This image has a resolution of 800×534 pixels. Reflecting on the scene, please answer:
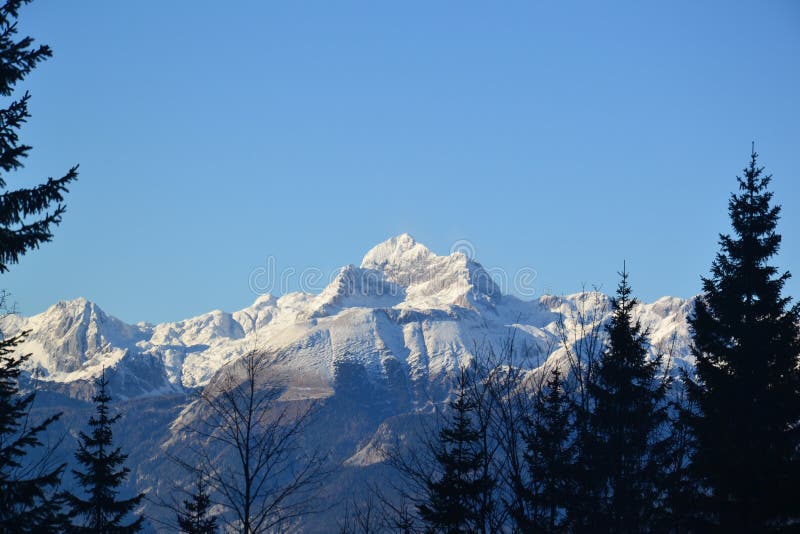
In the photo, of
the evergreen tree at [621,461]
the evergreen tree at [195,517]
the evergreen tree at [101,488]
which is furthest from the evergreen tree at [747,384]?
the evergreen tree at [101,488]

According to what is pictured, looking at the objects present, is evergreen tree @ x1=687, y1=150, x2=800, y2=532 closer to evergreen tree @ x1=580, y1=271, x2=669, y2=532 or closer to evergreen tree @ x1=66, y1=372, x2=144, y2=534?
evergreen tree @ x1=580, y1=271, x2=669, y2=532

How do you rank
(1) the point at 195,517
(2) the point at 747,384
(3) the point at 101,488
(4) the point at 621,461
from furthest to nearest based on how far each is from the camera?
(3) the point at 101,488
(1) the point at 195,517
(2) the point at 747,384
(4) the point at 621,461

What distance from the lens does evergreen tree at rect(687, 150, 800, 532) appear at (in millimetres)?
32156

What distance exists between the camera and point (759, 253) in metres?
36.6

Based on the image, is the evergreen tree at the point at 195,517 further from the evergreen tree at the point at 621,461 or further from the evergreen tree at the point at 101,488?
the evergreen tree at the point at 621,461

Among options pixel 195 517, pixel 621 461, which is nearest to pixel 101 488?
pixel 195 517

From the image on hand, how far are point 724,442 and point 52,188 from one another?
73.4 ft

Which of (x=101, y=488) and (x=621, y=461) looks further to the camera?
(x=101, y=488)

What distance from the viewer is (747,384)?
33.8m

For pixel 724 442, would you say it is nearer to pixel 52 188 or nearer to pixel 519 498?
pixel 519 498

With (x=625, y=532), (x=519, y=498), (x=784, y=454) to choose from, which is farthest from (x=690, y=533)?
(x=519, y=498)

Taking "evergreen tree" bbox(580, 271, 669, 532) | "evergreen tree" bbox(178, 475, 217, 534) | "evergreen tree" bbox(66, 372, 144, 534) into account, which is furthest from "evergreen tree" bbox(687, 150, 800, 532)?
"evergreen tree" bbox(66, 372, 144, 534)

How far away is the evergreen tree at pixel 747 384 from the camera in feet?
105

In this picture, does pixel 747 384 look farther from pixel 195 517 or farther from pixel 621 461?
pixel 195 517
